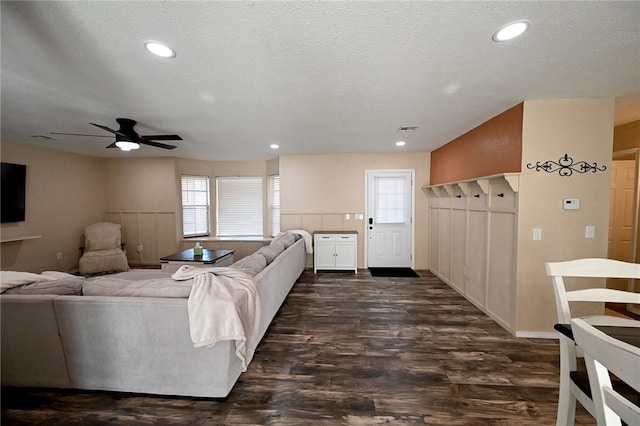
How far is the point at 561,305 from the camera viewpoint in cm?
147

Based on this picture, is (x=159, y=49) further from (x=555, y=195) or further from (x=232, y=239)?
(x=232, y=239)

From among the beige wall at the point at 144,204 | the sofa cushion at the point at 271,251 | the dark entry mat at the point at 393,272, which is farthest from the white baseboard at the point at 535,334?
the beige wall at the point at 144,204

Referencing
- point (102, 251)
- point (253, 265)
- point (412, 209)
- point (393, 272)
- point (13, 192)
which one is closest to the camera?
point (253, 265)

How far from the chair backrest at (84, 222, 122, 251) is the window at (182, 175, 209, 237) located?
1.31 metres

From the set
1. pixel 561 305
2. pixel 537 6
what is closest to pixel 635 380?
pixel 561 305

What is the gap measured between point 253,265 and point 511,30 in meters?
2.69

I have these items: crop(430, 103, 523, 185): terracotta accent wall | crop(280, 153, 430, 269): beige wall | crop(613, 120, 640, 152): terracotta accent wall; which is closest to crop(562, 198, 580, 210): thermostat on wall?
crop(430, 103, 523, 185): terracotta accent wall

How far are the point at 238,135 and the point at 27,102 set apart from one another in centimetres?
224

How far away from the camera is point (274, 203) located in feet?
20.4

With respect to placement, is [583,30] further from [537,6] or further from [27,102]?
[27,102]

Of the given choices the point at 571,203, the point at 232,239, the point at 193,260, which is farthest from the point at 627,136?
the point at 232,239

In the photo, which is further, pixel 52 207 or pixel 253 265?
pixel 52 207

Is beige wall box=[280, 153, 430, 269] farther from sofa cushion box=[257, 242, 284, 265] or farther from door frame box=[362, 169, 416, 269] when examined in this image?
sofa cushion box=[257, 242, 284, 265]

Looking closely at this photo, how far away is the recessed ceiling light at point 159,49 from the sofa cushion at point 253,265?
177 centimetres
